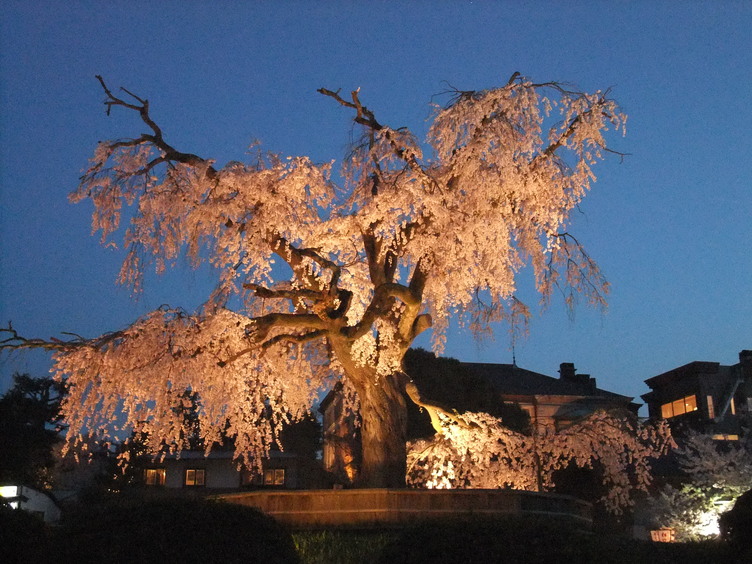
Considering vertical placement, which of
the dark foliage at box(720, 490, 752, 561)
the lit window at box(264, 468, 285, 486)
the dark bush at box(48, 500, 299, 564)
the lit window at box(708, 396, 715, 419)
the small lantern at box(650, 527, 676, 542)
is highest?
the lit window at box(708, 396, 715, 419)

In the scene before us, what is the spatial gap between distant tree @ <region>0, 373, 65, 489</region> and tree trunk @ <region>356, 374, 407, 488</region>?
16126 mm

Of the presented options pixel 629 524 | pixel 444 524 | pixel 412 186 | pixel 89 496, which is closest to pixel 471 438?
pixel 412 186

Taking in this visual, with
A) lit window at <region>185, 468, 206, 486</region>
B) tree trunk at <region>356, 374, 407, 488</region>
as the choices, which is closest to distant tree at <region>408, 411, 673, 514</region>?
tree trunk at <region>356, 374, 407, 488</region>

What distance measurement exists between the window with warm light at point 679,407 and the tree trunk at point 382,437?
31.0 metres

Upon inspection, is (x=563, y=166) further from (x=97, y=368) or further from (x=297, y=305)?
(x=97, y=368)

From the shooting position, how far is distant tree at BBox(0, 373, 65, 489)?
95.2 feet

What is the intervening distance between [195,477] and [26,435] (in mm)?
13392

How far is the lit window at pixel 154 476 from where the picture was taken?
1683 inches

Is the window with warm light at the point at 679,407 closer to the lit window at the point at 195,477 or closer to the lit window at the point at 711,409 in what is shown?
the lit window at the point at 711,409

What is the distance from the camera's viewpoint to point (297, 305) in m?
16.6

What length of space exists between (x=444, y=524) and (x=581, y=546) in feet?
4.80

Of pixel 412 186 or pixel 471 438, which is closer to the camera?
pixel 412 186

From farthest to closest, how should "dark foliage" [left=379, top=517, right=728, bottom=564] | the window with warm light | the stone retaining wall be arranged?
the window with warm light
the stone retaining wall
"dark foliage" [left=379, top=517, right=728, bottom=564]

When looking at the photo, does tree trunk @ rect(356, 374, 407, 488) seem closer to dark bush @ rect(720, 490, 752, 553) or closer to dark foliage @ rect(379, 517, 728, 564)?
dark bush @ rect(720, 490, 752, 553)
